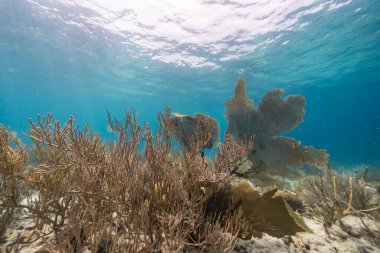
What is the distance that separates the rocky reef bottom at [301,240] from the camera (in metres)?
2.99

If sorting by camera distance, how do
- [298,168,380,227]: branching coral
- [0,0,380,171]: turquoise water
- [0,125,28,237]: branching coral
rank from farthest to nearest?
1. [0,0,380,171]: turquoise water
2. [298,168,380,227]: branching coral
3. [0,125,28,237]: branching coral

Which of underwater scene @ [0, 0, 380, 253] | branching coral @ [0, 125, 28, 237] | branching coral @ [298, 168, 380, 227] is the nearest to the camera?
underwater scene @ [0, 0, 380, 253]

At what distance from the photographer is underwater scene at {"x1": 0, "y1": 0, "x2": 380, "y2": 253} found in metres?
2.54

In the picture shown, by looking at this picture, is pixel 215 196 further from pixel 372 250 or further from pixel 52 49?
pixel 52 49

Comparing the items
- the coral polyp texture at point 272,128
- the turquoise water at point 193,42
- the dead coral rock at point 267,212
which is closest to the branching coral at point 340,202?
the coral polyp texture at point 272,128

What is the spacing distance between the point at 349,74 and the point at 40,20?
123 feet

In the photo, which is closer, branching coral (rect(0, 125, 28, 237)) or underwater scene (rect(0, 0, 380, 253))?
underwater scene (rect(0, 0, 380, 253))

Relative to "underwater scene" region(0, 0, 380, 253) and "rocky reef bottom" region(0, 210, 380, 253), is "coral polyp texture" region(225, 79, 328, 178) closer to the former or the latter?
"underwater scene" region(0, 0, 380, 253)

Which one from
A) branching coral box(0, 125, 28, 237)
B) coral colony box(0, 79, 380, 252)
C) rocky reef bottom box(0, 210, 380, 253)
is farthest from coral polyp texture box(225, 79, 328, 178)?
branching coral box(0, 125, 28, 237)

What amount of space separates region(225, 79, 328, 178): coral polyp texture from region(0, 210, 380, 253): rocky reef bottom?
1272mm

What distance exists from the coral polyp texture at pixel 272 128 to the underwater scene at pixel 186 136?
0.03 m

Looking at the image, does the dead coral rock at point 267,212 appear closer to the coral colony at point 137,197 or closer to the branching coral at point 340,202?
the coral colony at point 137,197

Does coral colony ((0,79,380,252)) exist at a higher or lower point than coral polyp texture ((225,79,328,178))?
lower

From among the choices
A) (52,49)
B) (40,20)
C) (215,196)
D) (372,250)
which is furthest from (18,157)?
(52,49)
